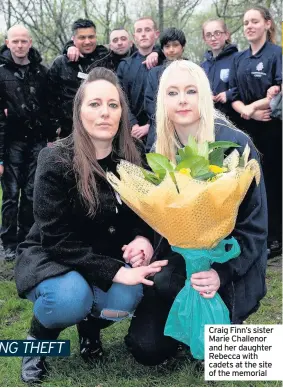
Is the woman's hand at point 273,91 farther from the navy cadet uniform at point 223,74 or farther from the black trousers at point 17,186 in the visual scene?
the black trousers at point 17,186

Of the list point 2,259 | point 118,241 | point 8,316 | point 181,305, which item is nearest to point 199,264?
point 181,305

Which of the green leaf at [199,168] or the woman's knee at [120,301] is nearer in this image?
the green leaf at [199,168]

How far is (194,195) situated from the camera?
2.33 metres

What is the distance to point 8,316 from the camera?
13.2 ft

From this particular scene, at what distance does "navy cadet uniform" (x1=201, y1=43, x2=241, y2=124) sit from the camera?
5.31 m

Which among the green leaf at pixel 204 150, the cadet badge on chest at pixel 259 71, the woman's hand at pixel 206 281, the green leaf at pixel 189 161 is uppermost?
the cadet badge on chest at pixel 259 71

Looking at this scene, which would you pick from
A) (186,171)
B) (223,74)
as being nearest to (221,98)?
(223,74)

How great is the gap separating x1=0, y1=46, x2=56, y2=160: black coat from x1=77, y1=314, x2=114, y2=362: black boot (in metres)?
2.43

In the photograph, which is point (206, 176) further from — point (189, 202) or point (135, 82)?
point (135, 82)

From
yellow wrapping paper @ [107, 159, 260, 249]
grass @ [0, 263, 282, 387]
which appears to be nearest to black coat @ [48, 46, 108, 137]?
grass @ [0, 263, 282, 387]

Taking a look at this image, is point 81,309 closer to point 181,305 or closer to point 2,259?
point 181,305

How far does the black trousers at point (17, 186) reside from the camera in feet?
17.8

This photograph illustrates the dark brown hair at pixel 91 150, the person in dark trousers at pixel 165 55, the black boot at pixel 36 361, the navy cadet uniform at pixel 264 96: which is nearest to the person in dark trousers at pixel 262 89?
the navy cadet uniform at pixel 264 96

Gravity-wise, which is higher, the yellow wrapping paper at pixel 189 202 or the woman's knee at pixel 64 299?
the yellow wrapping paper at pixel 189 202
